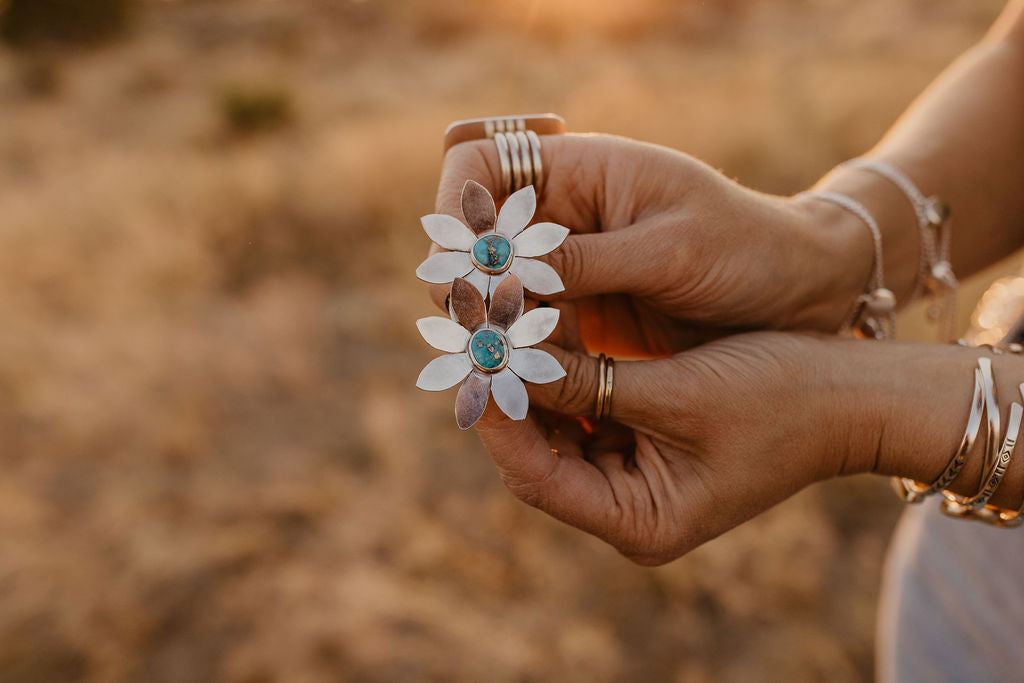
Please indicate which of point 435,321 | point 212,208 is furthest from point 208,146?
point 435,321

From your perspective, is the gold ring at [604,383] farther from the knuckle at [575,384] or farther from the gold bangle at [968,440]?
the gold bangle at [968,440]

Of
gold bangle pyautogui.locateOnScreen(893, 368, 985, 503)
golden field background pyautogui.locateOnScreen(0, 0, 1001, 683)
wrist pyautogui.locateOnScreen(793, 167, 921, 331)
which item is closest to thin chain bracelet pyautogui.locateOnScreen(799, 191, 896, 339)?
wrist pyautogui.locateOnScreen(793, 167, 921, 331)

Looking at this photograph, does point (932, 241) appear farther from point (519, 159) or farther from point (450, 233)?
point (450, 233)

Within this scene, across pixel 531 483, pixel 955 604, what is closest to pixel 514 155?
pixel 531 483

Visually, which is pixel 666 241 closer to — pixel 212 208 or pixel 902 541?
pixel 902 541

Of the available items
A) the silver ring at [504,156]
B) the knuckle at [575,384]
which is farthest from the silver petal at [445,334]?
the silver ring at [504,156]
